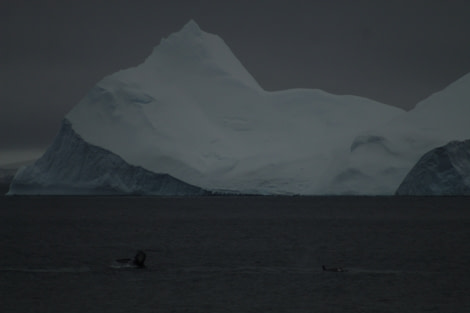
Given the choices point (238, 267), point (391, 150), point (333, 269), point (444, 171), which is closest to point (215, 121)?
point (391, 150)

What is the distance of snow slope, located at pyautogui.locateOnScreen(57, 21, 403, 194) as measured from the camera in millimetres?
62281

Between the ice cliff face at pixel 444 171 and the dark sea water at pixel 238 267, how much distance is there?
7122 millimetres

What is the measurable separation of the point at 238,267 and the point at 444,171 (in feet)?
102

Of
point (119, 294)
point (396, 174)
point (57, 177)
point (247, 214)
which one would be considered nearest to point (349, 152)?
point (396, 174)

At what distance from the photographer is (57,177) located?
6331 cm

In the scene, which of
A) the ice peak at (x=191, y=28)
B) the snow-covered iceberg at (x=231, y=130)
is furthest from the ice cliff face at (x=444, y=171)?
the ice peak at (x=191, y=28)

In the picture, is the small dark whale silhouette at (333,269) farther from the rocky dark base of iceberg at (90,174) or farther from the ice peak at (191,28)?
the ice peak at (191,28)

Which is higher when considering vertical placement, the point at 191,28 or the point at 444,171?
the point at 191,28

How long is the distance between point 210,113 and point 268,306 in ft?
177

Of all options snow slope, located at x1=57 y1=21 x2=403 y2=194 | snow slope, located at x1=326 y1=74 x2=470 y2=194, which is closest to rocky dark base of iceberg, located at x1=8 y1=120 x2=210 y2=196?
snow slope, located at x1=57 y1=21 x2=403 y2=194

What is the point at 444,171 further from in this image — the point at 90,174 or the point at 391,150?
the point at 90,174

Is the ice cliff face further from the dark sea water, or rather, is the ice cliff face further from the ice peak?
the ice peak

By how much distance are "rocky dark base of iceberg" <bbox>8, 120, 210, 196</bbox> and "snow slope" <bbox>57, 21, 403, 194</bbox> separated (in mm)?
638

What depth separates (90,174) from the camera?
61750 millimetres
